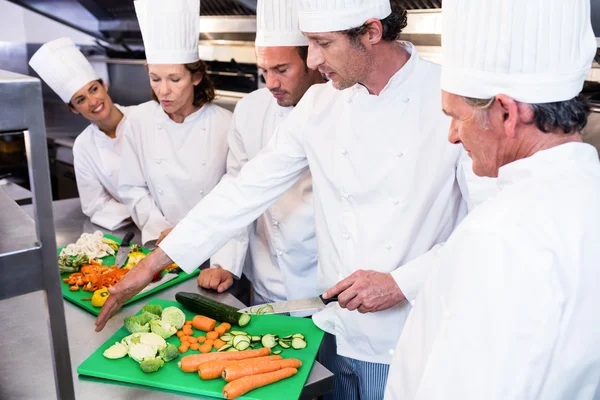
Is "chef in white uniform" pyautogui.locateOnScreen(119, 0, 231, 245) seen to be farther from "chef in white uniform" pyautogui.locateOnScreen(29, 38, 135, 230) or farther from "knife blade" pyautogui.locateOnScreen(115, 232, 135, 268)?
"chef in white uniform" pyautogui.locateOnScreen(29, 38, 135, 230)

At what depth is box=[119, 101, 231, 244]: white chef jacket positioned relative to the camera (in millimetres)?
2463

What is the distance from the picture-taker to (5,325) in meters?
1.56

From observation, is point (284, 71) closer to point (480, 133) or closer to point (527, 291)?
point (480, 133)

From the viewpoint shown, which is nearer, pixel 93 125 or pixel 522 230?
pixel 522 230

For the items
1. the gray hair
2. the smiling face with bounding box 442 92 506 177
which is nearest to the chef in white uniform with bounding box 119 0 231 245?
the smiling face with bounding box 442 92 506 177

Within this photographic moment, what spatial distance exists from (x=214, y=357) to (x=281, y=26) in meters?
1.16

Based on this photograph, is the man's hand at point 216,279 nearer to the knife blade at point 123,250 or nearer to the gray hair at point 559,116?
the knife blade at point 123,250

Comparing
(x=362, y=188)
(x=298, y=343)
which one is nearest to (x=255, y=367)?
(x=298, y=343)

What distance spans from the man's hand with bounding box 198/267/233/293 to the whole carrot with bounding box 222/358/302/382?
0.56 metres

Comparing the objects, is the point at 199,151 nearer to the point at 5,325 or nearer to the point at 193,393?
the point at 5,325

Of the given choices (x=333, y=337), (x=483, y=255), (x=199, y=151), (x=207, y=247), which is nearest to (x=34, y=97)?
(x=483, y=255)

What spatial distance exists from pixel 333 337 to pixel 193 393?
2.06 ft

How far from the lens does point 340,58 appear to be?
1.60 meters

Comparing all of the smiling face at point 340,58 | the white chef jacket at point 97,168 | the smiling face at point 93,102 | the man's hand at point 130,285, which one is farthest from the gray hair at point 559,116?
the smiling face at point 93,102
